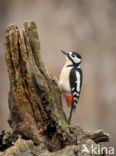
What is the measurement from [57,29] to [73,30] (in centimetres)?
28

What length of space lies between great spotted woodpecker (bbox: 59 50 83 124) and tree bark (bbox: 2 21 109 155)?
4.09 feet

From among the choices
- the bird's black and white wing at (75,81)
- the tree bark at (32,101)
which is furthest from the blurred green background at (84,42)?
the tree bark at (32,101)

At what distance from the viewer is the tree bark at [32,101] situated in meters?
4.03

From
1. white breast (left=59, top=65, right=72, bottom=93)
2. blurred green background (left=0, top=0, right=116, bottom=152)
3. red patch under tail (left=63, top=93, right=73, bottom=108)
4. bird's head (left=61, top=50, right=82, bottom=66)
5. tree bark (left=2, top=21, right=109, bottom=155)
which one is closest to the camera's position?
tree bark (left=2, top=21, right=109, bottom=155)

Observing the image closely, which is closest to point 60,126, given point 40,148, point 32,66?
point 40,148

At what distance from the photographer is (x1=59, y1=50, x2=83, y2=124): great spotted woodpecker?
17.9 feet

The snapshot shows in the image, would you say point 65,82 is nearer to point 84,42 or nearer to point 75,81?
point 75,81

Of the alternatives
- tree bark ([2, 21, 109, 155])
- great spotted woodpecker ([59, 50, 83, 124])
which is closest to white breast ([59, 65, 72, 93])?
great spotted woodpecker ([59, 50, 83, 124])

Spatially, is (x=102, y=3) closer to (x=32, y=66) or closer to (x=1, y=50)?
(x=1, y=50)

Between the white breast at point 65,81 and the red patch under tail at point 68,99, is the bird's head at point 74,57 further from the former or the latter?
the red patch under tail at point 68,99

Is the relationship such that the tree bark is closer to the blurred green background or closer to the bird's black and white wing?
the bird's black and white wing

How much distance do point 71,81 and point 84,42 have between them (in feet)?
10.9

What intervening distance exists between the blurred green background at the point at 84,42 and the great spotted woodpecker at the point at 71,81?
287cm

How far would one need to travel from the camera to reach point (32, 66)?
13.4 ft
